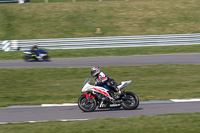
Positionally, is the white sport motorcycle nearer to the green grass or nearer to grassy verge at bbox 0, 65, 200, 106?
grassy verge at bbox 0, 65, 200, 106

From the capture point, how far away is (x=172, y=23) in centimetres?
2994

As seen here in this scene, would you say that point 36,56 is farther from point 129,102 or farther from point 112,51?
point 129,102

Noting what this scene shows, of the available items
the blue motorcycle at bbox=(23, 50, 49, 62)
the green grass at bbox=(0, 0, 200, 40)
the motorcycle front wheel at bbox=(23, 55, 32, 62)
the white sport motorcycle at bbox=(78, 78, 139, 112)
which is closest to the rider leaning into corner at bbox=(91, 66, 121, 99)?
the white sport motorcycle at bbox=(78, 78, 139, 112)

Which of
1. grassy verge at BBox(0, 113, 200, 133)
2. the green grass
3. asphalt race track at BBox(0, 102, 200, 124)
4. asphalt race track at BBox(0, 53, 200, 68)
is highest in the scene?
the green grass

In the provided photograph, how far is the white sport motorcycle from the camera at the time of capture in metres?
10.7

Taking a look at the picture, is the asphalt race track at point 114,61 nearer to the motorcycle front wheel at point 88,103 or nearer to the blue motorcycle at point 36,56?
the blue motorcycle at point 36,56

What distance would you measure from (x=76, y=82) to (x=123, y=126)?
788cm

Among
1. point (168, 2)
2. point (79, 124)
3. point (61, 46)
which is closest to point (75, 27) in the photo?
point (61, 46)

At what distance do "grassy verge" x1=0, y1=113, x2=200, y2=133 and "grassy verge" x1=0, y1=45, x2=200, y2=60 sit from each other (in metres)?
13.8

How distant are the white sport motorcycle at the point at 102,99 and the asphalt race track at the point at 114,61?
348 inches

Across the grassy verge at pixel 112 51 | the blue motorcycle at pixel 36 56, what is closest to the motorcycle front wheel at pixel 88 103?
the blue motorcycle at pixel 36 56

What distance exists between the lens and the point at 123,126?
27.8ft

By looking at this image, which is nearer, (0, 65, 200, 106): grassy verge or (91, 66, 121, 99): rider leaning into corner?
(91, 66, 121, 99): rider leaning into corner

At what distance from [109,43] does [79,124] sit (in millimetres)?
16046
